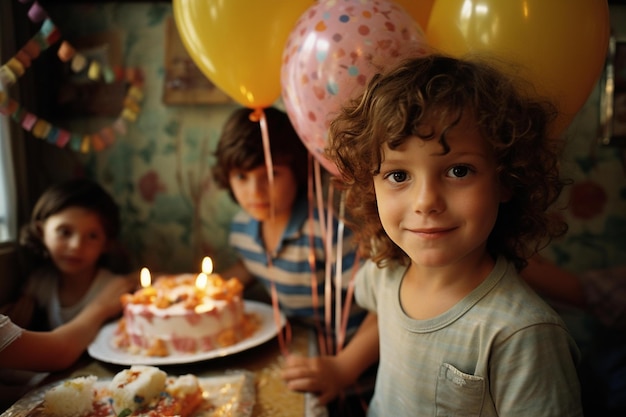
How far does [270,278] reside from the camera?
4.73 feet

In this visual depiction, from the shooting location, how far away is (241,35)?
A: 0.95 meters

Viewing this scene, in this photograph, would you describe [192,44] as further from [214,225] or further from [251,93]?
[214,225]

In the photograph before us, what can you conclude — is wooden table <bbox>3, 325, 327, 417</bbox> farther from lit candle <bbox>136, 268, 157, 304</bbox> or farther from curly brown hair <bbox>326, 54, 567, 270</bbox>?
curly brown hair <bbox>326, 54, 567, 270</bbox>

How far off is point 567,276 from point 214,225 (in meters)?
1.17

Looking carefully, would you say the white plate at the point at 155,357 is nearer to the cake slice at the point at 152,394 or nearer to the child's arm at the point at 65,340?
the child's arm at the point at 65,340

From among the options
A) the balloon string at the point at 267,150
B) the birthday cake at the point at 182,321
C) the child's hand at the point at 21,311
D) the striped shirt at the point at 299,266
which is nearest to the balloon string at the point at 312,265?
the striped shirt at the point at 299,266

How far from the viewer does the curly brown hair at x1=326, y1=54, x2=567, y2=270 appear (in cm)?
66

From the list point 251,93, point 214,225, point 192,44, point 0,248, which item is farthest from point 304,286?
point 0,248

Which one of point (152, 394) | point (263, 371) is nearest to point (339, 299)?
point (263, 371)

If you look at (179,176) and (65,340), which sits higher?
(179,176)

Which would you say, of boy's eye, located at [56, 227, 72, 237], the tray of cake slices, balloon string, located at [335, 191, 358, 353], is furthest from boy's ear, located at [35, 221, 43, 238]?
balloon string, located at [335, 191, 358, 353]

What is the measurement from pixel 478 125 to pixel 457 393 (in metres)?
0.41

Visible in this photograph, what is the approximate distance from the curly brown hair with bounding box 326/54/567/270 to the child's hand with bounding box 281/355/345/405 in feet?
1.35

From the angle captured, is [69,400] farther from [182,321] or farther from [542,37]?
[542,37]
